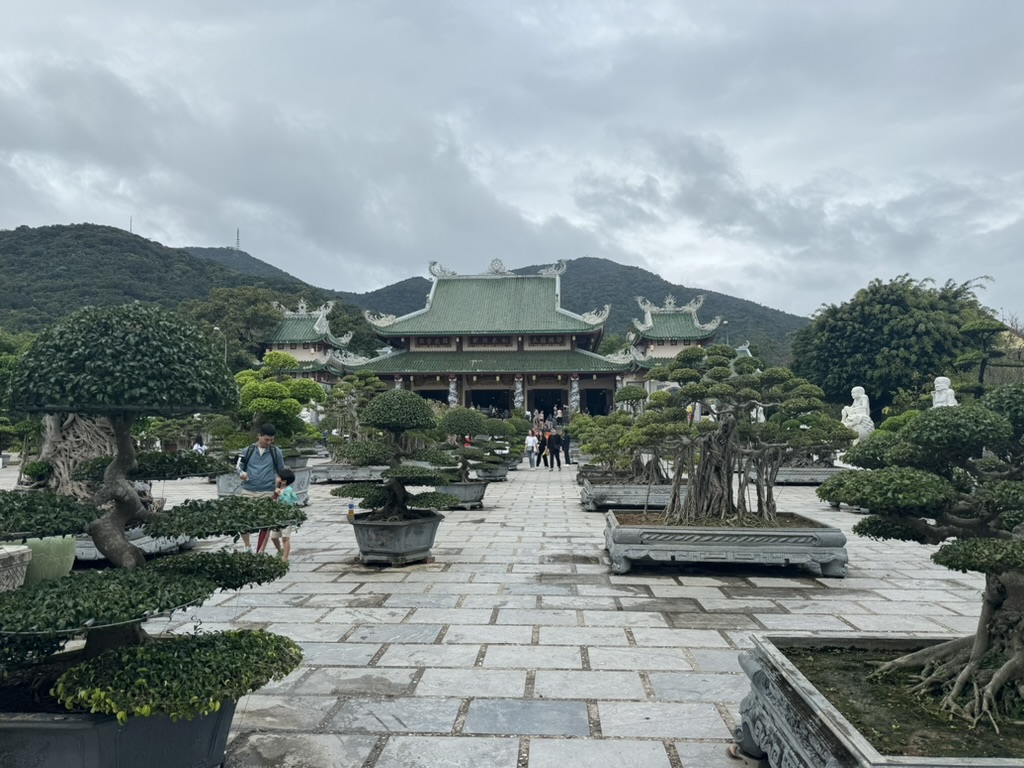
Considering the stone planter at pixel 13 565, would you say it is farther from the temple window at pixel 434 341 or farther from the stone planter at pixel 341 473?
the temple window at pixel 434 341

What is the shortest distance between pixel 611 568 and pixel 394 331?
28.1 m

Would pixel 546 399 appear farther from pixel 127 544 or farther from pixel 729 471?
pixel 127 544

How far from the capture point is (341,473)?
18203 mm

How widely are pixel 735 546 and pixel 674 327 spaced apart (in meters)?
31.4

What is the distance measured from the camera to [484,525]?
11.0 m

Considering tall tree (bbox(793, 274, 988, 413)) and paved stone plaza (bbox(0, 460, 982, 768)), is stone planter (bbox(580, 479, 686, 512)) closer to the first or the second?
paved stone plaza (bbox(0, 460, 982, 768))

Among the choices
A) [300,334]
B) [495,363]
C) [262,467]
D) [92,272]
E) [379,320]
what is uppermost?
[92,272]

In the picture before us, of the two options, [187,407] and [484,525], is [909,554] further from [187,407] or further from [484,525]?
[187,407]

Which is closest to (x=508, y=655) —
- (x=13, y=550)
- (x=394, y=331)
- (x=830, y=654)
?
(x=830, y=654)

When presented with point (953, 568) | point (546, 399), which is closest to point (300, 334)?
point (546, 399)

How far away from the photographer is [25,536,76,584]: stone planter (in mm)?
5270

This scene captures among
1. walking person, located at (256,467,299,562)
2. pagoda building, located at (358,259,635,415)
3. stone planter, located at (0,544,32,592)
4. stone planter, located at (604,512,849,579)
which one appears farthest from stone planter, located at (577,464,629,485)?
pagoda building, located at (358,259,635,415)

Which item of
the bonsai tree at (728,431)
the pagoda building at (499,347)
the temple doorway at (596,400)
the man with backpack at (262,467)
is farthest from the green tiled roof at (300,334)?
the man with backpack at (262,467)

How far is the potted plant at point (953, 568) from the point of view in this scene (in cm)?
280
